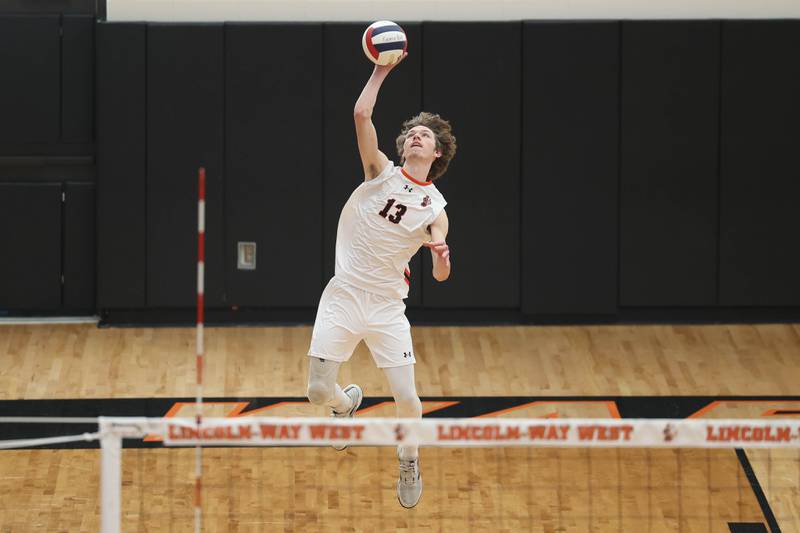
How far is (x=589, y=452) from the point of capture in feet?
40.0

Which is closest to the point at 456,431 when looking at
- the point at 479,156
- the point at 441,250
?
the point at 441,250

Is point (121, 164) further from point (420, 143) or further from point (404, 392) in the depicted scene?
point (404, 392)

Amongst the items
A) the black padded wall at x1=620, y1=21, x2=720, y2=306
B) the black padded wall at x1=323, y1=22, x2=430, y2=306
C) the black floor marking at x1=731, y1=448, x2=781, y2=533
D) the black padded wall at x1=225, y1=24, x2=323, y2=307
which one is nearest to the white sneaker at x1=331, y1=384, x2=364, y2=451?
the black floor marking at x1=731, y1=448, x2=781, y2=533

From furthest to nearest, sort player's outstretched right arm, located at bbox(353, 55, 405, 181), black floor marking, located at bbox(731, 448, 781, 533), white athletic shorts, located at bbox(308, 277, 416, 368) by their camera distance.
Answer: black floor marking, located at bbox(731, 448, 781, 533) < white athletic shorts, located at bbox(308, 277, 416, 368) < player's outstretched right arm, located at bbox(353, 55, 405, 181)

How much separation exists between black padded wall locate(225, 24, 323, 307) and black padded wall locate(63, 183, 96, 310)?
1609 mm

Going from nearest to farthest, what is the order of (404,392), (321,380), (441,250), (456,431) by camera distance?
(456,431) < (441,250) < (404,392) < (321,380)

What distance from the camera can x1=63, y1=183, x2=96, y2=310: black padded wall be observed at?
15.8 meters

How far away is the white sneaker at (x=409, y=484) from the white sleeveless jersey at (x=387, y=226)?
1.24m

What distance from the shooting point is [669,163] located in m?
15.7

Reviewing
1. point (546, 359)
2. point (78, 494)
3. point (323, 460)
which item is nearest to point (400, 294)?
point (323, 460)

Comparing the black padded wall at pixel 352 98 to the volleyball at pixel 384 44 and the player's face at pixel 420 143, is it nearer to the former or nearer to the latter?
the player's face at pixel 420 143

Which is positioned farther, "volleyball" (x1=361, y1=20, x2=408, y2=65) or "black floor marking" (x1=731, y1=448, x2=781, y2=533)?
"black floor marking" (x1=731, y1=448, x2=781, y2=533)

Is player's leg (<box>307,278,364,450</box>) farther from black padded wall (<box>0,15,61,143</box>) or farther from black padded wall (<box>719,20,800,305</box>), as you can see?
black padded wall (<box>719,20,800,305</box>)

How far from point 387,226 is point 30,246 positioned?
23.7 feet
